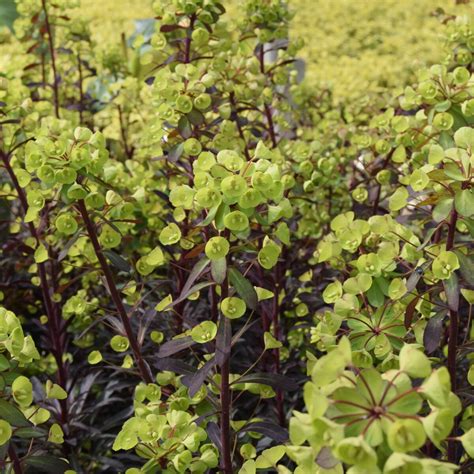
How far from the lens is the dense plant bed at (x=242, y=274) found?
3.56 feet

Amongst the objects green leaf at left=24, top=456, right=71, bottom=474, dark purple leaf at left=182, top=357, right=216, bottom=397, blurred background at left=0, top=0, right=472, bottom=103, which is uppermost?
dark purple leaf at left=182, top=357, right=216, bottom=397

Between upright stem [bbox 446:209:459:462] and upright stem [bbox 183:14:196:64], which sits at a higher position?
upright stem [bbox 183:14:196:64]

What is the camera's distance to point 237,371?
206 cm

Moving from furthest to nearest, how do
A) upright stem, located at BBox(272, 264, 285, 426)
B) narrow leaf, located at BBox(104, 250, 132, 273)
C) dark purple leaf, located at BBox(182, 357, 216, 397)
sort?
upright stem, located at BBox(272, 264, 285, 426) < narrow leaf, located at BBox(104, 250, 132, 273) < dark purple leaf, located at BBox(182, 357, 216, 397)

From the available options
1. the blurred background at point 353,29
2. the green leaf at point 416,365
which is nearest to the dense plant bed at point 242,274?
the green leaf at point 416,365

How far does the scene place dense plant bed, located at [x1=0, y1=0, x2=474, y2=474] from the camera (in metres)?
1.08

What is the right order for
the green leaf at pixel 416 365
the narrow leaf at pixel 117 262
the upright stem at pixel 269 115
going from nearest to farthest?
the green leaf at pixel 416 365
the narrow leaf at pixel 117 262
the upright stem at pixel 269 115

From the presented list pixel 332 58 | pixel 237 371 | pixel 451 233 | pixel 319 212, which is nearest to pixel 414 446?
pixel 451 233

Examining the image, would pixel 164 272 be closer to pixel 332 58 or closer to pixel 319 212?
pixel 319 212

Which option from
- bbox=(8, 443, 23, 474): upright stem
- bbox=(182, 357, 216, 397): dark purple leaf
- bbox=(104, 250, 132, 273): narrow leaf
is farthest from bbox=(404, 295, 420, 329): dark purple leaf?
bbox=(8, 443, 23, 474): upright stem

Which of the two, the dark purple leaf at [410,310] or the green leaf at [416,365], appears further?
the dark purple leaf at [410,310]

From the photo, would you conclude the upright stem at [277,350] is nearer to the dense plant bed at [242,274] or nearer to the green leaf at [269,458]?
the dense plant bed at [242,274]

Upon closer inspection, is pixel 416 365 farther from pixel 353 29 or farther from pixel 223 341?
pixel 353 29

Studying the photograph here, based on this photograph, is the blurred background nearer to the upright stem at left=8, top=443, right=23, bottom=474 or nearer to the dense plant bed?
the dense plant bed
